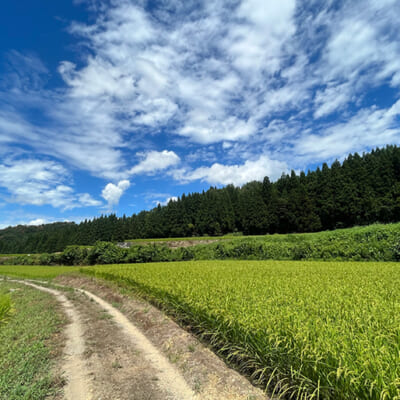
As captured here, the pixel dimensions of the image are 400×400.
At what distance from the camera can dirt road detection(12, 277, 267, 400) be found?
3.43 metres

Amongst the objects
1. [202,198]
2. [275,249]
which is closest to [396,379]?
[275,249]

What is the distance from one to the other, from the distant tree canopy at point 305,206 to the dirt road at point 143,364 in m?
44.7

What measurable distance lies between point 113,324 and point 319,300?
18.6 feet

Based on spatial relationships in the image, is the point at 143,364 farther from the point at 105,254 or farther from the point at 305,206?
the point at 305,206

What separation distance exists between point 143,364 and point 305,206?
47.0m

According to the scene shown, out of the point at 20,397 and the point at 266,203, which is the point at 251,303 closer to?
the point at 20,397

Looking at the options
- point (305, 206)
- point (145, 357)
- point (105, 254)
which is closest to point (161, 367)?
point (145, 357)

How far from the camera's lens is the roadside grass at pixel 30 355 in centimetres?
339

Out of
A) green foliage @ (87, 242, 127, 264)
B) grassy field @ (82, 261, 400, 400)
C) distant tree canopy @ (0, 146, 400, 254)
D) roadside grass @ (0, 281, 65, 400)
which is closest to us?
grassy field @ (82, 261, 400, 400)

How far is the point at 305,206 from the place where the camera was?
4600 centimetres

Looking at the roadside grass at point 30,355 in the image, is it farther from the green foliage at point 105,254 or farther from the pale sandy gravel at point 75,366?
the green foliage at point 105,254

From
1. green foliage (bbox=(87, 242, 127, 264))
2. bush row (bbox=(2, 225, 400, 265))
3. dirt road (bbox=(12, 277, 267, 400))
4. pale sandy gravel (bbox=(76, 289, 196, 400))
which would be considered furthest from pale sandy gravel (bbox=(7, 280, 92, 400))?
green foliage (bbox=(87, 242, 127, 264))

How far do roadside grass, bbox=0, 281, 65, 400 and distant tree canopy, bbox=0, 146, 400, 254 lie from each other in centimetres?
4573

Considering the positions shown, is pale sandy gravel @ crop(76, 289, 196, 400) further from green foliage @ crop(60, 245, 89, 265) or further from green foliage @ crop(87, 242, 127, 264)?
green foliage @ crop(60, 245, 89, 265)
